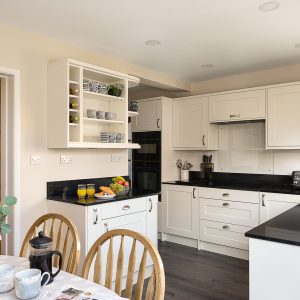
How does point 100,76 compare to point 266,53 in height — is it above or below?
below

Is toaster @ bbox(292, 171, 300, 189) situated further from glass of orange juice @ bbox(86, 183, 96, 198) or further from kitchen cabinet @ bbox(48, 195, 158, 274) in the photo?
glass of orange juice @ bbox(86, 183, 96, 198)

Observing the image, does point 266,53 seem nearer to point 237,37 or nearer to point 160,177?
point 237,37

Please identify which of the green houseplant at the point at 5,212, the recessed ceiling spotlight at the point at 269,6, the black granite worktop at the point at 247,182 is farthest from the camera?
the black granite worktop at the point at 247,182

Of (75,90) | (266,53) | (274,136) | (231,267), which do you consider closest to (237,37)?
(266,53)

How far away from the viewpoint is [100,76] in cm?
328

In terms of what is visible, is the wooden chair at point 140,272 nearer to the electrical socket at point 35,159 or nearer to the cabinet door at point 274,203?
the electrical socket at point 35,159

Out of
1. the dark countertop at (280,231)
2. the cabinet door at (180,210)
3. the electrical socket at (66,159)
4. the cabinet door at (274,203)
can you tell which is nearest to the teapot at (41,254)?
the dark countertop at (280,231)

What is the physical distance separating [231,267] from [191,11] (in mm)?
2694

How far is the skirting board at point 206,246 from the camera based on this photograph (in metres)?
3.77

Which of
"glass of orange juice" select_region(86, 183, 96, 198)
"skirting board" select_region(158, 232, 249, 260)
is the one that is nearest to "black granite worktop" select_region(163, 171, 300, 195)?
"skirting board" select_region(158, 232, 249, 260)

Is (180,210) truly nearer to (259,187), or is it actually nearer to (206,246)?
(206,246)

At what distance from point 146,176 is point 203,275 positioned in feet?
5.87

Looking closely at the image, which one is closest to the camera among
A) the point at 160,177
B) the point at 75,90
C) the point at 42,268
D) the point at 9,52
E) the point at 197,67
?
the point at 42,268

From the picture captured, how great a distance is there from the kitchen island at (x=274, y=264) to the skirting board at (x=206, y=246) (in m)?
2.11
